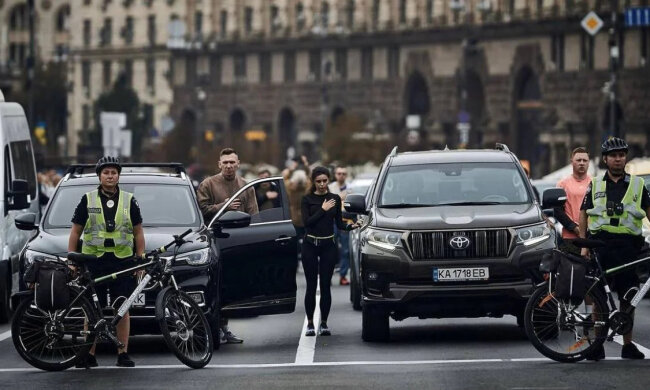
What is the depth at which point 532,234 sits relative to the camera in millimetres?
19109

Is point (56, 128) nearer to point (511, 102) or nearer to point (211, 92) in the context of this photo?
point (211, 92)

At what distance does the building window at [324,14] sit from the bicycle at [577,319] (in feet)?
332

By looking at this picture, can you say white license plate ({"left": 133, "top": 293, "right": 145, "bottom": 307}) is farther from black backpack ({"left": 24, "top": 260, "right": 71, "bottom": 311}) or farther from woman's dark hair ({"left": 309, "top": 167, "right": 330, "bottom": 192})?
woman's dark hair ({"left": 309, "top": 167, "right": 330, "bottom": 192})

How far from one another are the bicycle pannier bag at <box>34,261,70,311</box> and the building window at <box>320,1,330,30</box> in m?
A: 101

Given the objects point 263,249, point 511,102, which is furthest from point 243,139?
point 263,249

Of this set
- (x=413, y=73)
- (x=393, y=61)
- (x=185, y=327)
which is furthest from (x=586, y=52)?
(x=185, y=327)

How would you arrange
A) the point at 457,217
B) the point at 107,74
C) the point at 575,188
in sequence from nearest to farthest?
1. the point at 457,217
2. the point at 575,188
3. the point at 107,74

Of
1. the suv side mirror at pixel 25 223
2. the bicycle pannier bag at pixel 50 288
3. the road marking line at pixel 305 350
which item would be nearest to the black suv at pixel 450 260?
the road marking line at pixel 305 350

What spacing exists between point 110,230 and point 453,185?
4.17m

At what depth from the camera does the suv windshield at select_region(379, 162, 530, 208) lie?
20.0 m

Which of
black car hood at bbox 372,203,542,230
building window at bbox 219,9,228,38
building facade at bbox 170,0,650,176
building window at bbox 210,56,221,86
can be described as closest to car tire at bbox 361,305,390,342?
black car hood at bbox 372,203,542,230

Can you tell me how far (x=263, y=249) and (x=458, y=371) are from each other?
13.1 feet

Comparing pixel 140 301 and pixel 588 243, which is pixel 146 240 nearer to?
pixel 140 301

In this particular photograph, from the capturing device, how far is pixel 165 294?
55.5 feet
